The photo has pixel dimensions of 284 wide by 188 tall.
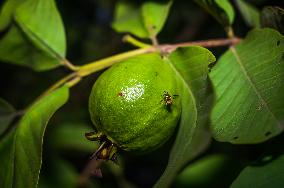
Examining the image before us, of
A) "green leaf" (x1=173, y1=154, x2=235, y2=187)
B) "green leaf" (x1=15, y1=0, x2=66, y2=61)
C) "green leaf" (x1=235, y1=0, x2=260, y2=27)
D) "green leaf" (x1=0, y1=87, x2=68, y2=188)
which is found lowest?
"green leaf" (x1=173, y1=154, x2=235, y2=187)

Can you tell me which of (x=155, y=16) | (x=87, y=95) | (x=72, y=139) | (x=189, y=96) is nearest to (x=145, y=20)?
(x=155, y=16)

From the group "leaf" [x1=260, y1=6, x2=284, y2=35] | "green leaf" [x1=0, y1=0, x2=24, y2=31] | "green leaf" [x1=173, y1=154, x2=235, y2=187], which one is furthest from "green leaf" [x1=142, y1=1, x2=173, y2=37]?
"green leaf" [x1=173, y1=154, x2=235, y2=187]

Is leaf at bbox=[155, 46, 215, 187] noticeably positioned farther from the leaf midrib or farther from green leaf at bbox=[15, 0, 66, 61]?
green leaf at bbox=[15, 0, 66, 61]

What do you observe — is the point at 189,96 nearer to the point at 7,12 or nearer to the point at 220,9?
the point at 220,9

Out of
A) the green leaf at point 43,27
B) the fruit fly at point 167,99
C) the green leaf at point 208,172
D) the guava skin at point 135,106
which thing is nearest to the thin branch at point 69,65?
the green leaf at point 43,27

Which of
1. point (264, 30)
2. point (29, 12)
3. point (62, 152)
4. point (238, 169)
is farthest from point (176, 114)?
point (62, 152)

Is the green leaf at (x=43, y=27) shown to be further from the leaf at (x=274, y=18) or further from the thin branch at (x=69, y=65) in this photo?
the leaf at (x=274, y=18)
